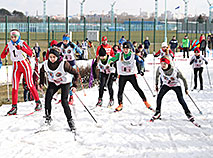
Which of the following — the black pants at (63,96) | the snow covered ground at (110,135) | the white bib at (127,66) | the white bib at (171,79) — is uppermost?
the white bib at (127,66)

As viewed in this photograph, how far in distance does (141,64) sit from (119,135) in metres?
3.29

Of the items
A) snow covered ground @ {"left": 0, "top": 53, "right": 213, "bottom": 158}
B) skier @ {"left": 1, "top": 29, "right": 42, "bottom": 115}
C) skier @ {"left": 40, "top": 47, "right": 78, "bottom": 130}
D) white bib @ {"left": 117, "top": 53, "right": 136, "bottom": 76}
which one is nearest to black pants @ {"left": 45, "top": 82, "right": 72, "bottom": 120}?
skier @ {"left": 40, "top": 47, "right": 78, "bottom": 130}

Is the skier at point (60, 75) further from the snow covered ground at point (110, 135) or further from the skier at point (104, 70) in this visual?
the skier at point (104, 70)

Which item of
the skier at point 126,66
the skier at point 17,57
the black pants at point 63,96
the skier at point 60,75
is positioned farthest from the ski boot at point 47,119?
the skier at point 126,66

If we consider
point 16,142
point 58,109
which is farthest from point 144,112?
point 16,142

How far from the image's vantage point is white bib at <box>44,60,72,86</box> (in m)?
8.15

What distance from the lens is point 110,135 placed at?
8.09m

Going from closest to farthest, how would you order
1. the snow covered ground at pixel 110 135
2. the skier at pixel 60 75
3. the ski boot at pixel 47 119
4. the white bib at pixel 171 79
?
the snow covered ground at pixel 110 135, the skier at pixel 60 75, the ski boot at pixel 47 119, the white bib at pixel 171 79

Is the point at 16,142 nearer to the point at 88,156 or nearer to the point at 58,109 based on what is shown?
the point at 88,156

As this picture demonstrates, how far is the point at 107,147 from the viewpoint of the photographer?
7.20m

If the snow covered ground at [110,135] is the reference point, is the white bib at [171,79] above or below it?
above

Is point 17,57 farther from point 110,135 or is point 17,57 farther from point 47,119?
point 110,135

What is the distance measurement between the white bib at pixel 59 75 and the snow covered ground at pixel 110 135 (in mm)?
1045

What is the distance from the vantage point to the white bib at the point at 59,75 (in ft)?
26.7
